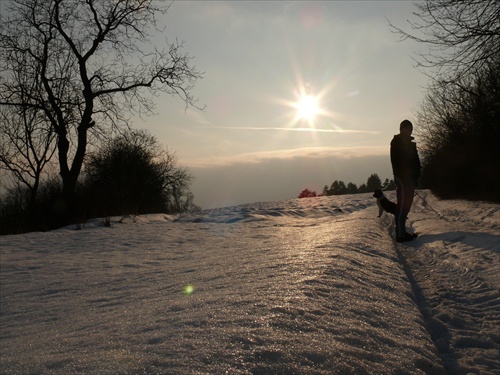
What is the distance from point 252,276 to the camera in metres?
4.61

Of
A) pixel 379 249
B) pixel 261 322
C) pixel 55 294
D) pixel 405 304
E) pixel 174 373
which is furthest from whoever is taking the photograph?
pixel 379 249

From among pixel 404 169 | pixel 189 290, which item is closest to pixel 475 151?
pixel 404 169

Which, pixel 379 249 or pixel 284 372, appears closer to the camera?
pixel 284 372

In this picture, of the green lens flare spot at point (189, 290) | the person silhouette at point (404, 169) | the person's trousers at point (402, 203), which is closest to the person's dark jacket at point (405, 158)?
Result: the person silhouette at point (404, 169)

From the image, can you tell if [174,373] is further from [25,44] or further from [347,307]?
[25,44]

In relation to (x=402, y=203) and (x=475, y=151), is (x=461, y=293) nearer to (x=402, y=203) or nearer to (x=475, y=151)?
(x=402, y=203)

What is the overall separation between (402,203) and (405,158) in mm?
867

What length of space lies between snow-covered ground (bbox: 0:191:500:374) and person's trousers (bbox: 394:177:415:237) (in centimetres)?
54

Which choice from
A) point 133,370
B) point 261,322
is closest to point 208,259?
point 261,322

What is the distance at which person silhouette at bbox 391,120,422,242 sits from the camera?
826 cm

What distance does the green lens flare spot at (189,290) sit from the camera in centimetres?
421

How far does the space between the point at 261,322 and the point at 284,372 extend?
0.65 metres

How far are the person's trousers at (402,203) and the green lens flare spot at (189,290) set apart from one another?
502cm

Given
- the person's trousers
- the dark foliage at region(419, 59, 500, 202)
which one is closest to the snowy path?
the person's trousers
